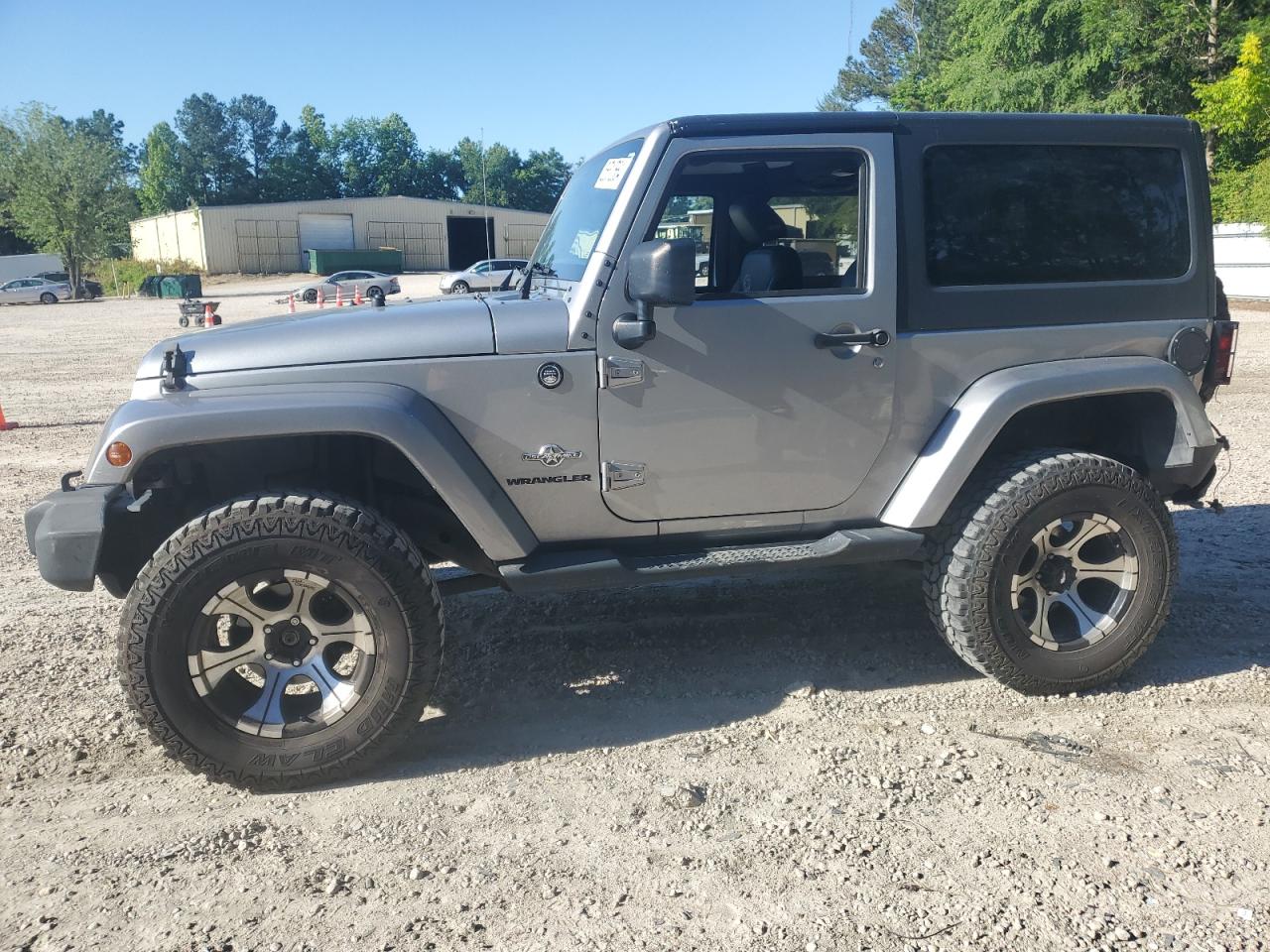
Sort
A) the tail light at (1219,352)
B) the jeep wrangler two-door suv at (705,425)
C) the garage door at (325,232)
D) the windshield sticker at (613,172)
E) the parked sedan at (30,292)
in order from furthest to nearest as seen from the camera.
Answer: the garage door at (325,232), the parked sedan at (30,292), the tail light at (1219,352), the windshield sticker at (613,172), the jeep wrangler two-door suv at (705,425)

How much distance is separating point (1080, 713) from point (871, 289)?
1.83 m

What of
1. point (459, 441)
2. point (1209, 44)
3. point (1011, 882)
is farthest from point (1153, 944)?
point (1209, 44)

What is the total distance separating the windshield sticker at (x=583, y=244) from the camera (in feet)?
12.2

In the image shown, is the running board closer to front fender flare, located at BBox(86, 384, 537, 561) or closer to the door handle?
front fender flare, located at BBox(86, 384, 537, 561)

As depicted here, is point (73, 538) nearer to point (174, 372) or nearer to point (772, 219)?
point (174, 372)

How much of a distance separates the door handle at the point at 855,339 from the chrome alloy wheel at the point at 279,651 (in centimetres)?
191

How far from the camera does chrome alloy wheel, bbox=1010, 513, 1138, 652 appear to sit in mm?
3850

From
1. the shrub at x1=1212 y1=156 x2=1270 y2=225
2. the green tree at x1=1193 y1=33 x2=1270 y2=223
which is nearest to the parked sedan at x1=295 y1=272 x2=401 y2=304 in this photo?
the green tree at x1=1193 y1=33 x2=1270 y2=223

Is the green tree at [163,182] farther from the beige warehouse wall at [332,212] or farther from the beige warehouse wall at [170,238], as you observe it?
the beige warehouse wall at [332,212]

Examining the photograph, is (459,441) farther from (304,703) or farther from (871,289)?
(871,289)

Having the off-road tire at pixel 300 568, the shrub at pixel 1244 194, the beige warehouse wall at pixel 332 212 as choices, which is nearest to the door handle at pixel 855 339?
the off-road tire at pixel 300 568

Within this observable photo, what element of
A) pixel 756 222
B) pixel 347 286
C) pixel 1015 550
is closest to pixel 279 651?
pixel 756 222

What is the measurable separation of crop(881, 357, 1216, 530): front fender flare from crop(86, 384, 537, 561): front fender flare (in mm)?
1635

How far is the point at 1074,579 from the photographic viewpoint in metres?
3.92
